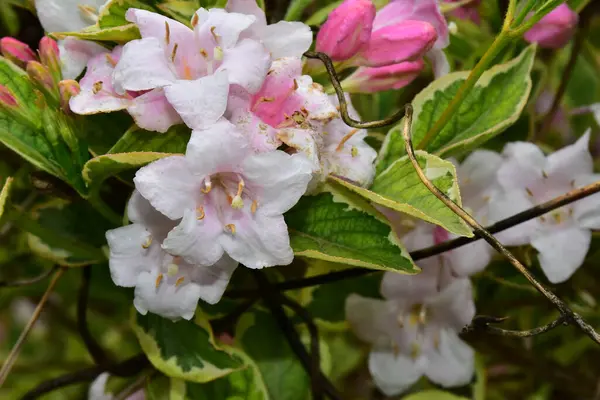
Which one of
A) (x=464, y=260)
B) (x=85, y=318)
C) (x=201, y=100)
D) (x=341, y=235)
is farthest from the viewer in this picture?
(x=85, y=318)

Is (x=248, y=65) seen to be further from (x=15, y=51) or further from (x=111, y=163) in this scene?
(x=15, y=51)

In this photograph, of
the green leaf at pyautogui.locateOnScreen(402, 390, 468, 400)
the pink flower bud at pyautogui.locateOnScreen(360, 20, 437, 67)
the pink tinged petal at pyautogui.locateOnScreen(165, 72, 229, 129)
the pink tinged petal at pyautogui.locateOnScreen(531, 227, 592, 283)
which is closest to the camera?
the pink tinged petal at pyautogui.locateOnScreen(165, 72, 229, 129)

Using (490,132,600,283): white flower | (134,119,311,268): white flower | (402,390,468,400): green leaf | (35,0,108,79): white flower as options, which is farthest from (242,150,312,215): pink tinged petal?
(402,390,468,400): green leaf

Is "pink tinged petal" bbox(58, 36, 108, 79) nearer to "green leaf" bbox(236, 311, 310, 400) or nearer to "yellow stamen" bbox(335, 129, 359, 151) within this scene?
"yellow stamen" bbox(335, 129, 359, 151)

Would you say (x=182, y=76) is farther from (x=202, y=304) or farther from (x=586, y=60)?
(x=586, y=60)

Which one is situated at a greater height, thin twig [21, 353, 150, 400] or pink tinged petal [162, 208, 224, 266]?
pink tinged petal [162, 208, 224, 266]

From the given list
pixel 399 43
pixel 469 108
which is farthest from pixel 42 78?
pixel 469 108

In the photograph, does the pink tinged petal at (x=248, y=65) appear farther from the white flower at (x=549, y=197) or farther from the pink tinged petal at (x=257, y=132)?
the white flower at (x=549, y=197)

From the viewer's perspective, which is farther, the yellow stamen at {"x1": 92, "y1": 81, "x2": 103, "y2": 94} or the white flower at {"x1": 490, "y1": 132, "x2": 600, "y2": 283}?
the white flower at {"x1": 490, "y1": 132, "x2": 600, "y2": 283}
